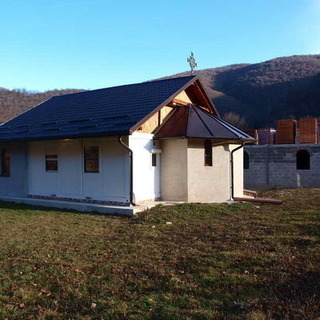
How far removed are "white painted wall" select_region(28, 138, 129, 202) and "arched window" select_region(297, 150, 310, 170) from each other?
15183 millimetres

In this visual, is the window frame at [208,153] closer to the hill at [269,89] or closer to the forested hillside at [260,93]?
the forested hillside at [260,93]

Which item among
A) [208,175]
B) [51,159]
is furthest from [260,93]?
[51,159]

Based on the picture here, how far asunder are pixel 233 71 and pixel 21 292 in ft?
324

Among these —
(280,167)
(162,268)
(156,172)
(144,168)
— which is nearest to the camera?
(162,268)

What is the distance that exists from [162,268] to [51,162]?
995 cm

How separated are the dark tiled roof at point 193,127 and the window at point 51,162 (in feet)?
15.1

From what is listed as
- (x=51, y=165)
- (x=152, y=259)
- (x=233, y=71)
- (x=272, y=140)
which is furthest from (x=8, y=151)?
(x=233, y=71)

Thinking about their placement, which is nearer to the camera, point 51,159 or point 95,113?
point 95,113

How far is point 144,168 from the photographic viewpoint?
1273 centimetres

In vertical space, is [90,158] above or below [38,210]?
above

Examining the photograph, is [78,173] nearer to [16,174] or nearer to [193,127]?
[16,174]

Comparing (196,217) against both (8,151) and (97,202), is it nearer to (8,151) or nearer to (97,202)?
(97,202)

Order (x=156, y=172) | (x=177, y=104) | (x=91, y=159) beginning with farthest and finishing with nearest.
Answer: (x=177, y=104) < (x=156, y=172) < (x=91, y=159)

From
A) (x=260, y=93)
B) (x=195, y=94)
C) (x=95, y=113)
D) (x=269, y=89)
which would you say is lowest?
(x=95, y=113)
